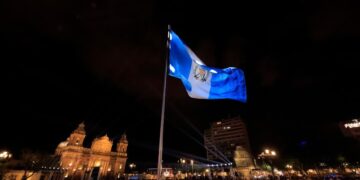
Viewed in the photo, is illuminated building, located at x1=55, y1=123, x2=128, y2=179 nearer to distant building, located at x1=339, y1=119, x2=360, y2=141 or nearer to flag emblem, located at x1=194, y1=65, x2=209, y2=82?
flag emblem, located at x1=194, y1=65, x2=209, y2=82

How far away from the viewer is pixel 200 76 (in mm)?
9836

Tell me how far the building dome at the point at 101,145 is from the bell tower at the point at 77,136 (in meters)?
5.05

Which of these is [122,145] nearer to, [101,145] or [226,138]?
[101,145]

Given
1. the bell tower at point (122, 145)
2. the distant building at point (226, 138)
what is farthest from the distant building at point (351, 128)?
the bell tower at point (122, 145)

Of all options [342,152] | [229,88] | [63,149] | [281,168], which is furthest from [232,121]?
[229,88]

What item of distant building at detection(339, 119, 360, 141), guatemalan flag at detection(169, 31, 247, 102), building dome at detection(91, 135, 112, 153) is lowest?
guatemalan flag at detection(169, 31, 247, 102)

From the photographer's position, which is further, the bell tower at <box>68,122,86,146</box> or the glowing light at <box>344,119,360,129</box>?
the bell tower at <box>68,122,86,146</box>

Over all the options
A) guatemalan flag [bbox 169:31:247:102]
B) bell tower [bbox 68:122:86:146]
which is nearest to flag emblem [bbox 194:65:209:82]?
guatemalan flag [bbox 169:31:247:102]

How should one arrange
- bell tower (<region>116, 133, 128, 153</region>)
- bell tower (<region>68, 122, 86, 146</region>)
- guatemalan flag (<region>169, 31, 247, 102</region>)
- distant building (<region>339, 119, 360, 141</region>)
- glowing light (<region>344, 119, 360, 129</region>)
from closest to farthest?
1. guatemalan flag (<region>169, 31, 247, 102</region>)
2. glowing light (<region>344, 119, 360, 129</region>)
3. distant building (<region>339, 119, 360, 141</region>)
4. bell tower (<region>68, 122, 86, 146</region>)
5. bell tower (<region>116, 133, 128, 153</region>)

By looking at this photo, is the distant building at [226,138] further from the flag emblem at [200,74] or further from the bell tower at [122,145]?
the flag emblem at [200,74]

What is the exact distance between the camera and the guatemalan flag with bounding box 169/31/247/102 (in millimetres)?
9219

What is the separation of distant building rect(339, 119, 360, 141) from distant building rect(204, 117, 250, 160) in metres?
43.4

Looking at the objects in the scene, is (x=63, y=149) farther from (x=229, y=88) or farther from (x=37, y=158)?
(x=229, y=88)

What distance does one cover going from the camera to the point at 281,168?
188ft
